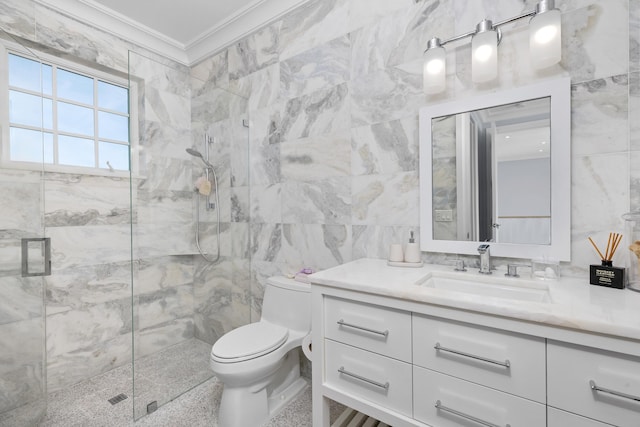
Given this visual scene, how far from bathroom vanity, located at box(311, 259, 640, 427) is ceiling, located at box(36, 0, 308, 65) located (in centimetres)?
206

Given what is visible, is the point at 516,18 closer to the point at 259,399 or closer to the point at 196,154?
the point at 196,154

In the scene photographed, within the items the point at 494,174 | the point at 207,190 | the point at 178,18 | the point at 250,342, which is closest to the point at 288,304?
the point at 250,342

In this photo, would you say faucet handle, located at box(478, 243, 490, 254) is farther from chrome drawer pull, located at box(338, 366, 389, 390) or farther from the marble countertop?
chrome drawer pull, located at box(338, 366, 389, 390)

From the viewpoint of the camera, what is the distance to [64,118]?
2.17 metres

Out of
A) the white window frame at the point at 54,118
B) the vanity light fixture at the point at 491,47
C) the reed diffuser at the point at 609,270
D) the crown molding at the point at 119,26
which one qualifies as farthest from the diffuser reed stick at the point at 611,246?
the crown molding at the point at 119,26

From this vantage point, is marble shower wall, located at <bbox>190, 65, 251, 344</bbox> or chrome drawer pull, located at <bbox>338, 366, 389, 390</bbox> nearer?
chrome drawer pull, located at <bbox>338, 366, 389, 390</bbox>

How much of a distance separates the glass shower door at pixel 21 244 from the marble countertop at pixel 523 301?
1.61m

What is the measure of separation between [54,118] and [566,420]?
3173 millimetres

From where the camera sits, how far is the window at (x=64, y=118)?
63.9 inches

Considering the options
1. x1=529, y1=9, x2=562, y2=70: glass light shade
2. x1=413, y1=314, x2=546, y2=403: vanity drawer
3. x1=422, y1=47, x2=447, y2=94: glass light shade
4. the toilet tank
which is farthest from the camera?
the toilet tank

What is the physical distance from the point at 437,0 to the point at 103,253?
8.87 feet

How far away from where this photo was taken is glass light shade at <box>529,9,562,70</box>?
118cm

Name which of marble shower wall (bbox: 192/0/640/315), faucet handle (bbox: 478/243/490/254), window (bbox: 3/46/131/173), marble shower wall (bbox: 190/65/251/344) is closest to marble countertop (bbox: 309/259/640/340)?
faucet handle (bbox: 478/243/490/254)

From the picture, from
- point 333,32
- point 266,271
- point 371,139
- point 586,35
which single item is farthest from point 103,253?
point 586,35
